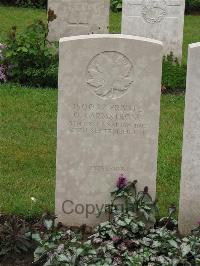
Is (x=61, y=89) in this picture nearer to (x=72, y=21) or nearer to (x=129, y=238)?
(x=129, y=238)

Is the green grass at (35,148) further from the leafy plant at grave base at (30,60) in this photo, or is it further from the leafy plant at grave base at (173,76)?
the leafy plant at grave base at (173,76)

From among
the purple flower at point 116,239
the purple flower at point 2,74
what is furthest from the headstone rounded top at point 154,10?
the purple flower at point 116,239

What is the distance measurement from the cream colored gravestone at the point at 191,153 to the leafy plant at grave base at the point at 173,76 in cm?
470

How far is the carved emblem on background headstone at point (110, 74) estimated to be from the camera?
5730 millimetres

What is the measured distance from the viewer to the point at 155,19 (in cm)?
1135

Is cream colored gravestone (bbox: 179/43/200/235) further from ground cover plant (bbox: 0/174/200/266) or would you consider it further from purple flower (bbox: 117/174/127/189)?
purple flower (bbox: 117/174/127/189)

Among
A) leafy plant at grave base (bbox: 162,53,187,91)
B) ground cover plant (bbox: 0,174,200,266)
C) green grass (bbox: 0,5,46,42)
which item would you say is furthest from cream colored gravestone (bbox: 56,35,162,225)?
green grass (bbox: 0,5,46,42)

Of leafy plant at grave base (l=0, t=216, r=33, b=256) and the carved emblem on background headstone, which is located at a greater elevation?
the carved emblem on background headstone

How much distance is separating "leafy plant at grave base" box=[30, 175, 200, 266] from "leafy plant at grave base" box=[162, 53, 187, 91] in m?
4.72

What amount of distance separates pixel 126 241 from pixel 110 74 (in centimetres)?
119

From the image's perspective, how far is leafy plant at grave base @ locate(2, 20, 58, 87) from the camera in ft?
33.5

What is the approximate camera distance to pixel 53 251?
5328 millimetres

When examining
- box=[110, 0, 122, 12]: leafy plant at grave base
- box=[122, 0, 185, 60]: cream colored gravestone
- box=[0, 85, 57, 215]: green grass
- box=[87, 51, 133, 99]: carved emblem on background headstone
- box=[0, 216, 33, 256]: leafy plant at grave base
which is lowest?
box=[0, 216, 33, 256]: leafy plant at grave base

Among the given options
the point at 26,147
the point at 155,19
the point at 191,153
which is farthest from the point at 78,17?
the point at 191,153
